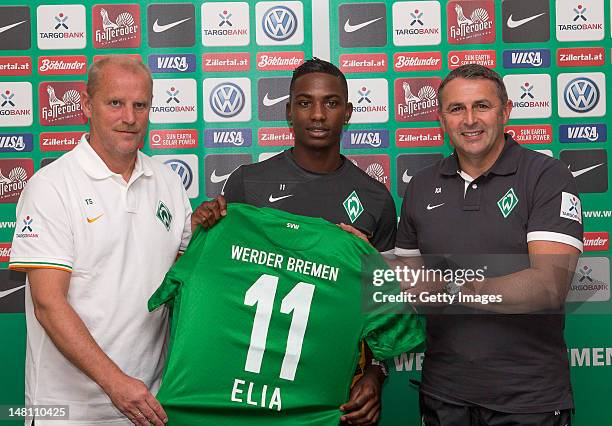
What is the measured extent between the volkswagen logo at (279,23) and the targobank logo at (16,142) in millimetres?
1110

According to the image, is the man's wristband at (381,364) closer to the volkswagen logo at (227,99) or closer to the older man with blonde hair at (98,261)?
the older man with blonde hair at (98,261)

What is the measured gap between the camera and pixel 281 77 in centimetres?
281

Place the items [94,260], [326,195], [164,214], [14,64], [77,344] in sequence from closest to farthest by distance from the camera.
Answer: [77,344] < [94,260] < [164,214] < [326,195] < [14,64]

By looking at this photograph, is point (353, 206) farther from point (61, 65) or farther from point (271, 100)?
point (61, 65)

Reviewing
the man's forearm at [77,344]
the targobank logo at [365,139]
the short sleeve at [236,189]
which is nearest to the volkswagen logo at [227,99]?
the targobank logo at [365,139]

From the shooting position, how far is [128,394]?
66.7 inches

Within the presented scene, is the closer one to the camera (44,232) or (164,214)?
(44,232)

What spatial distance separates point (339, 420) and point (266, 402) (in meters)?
0.21

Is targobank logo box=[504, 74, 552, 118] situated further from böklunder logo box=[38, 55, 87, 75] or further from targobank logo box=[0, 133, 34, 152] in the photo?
targobank logo box=[0, 133, 34, 152]

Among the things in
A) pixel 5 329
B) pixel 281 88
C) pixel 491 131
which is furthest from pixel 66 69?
pixel 491 131

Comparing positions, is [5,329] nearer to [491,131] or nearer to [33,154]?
[33,154]

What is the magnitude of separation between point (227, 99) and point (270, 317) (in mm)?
1260

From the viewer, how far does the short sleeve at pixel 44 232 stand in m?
1.74

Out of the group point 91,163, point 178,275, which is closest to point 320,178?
point 178,275
